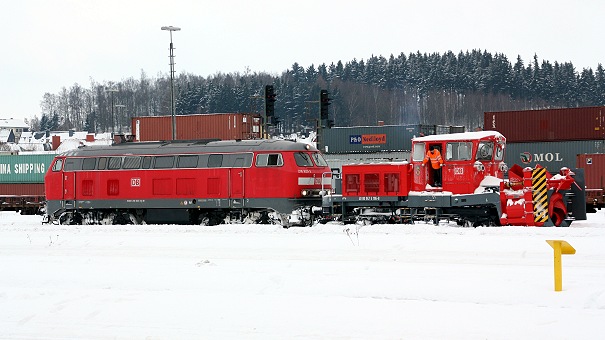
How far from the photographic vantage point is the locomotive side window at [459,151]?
78.1 feet

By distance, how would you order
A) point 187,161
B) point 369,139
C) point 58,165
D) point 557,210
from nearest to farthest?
point 557,210, point 187,161, point 58,165, point 369,139

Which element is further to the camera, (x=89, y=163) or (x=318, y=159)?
(x=89, y=163)

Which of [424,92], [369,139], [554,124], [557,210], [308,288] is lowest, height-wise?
[308,288]

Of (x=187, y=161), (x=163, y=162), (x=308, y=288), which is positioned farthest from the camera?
(x=163, y=162)

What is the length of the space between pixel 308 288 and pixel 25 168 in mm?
39746

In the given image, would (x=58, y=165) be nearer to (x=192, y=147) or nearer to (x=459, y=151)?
(x=192, y=147)

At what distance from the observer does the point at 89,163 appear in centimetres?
3008

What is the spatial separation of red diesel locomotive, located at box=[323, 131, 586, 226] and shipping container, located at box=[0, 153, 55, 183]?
2761 cm

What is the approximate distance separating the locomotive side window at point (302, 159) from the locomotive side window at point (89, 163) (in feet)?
29.2

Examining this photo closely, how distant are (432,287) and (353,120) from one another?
12537 centimetres

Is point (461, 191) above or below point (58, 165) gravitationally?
below

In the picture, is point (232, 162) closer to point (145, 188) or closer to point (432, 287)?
point (145, 188)

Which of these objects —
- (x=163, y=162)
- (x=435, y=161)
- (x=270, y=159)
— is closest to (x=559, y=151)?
(x=435, y=161)

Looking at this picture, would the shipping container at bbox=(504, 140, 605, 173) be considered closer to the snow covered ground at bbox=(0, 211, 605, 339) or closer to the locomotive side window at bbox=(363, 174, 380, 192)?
the locomotive side window at bbox=(363, 174, 380, 192)
